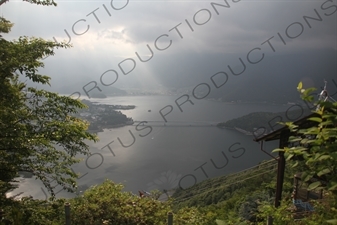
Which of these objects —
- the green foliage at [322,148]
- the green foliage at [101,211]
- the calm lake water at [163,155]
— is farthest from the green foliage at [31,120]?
the calm lake water at [163,155]

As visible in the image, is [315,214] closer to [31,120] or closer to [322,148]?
[322,148]

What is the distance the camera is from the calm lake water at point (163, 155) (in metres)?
26.1

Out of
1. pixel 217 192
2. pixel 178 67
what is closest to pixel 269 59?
pixel 178 67

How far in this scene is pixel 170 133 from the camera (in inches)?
1784

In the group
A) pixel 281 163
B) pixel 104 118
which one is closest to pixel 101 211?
pixel 281 163

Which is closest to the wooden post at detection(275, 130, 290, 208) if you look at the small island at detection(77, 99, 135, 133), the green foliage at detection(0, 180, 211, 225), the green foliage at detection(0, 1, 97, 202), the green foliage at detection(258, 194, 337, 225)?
the green foliage at detection(0, 180, 211, 225)

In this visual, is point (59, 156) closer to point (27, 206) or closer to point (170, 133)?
point (27, 206)

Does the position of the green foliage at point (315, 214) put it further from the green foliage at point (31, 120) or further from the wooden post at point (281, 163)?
the green foliage at point (31, 120)

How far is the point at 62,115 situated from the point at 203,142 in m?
38.2

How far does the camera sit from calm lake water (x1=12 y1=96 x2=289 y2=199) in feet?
85.5

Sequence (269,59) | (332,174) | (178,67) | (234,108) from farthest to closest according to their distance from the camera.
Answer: (269,59)
(178,67)
(234,108)
(332,174)

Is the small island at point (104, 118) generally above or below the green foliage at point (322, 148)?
above

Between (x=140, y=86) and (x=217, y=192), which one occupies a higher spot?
(x=140, y=86)

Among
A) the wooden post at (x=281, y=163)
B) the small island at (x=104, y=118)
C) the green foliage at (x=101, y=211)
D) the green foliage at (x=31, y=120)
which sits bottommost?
the wooden post at (x=281, y=163)
